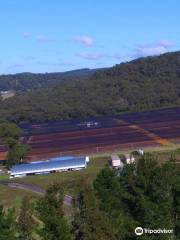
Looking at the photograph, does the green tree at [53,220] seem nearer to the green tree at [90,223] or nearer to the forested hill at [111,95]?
the green tree at [90,223]

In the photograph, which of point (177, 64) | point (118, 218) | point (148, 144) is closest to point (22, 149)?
point (148, 144)

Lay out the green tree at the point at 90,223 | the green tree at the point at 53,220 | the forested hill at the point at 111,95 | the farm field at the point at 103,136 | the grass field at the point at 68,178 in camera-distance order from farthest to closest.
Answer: the forested hill at the point at 111,95
the farm field at the point at 103,136
the grass field at the point at 68,178
the green tree at the point at 53,220
the green tree at the point at 90,223

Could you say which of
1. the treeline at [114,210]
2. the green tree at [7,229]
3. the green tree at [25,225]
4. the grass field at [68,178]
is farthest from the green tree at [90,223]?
the grass field at [68,178]

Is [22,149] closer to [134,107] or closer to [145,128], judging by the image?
[145,128]

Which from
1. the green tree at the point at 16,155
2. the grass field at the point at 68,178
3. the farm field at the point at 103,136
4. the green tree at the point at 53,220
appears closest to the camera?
the green tree at the point at 53,220

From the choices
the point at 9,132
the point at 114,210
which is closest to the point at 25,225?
the point at 114,210

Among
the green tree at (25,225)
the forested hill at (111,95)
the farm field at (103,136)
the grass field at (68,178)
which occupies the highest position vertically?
the forested hill at (111,95)

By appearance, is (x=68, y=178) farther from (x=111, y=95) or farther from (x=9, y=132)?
(x=111, y=95)
